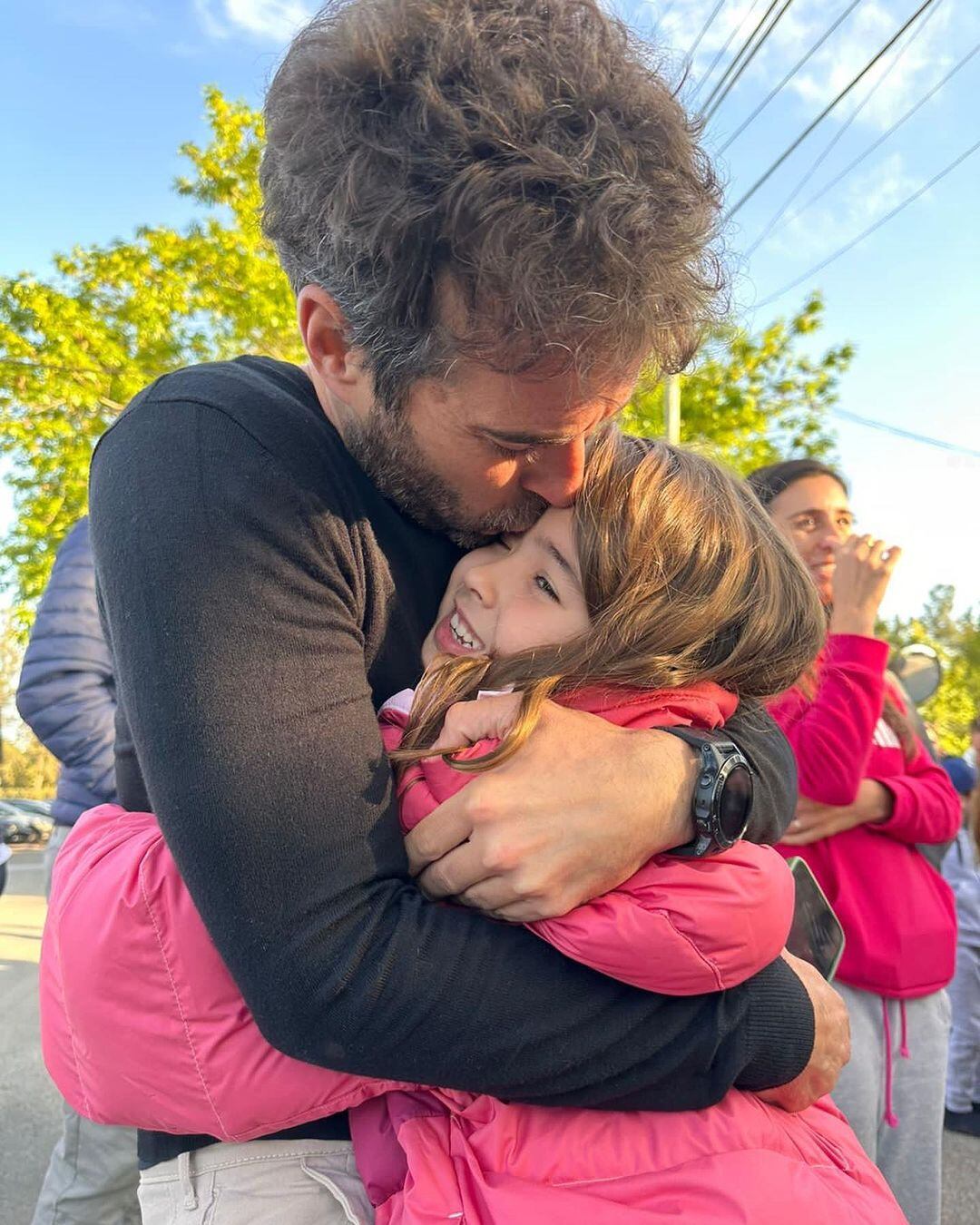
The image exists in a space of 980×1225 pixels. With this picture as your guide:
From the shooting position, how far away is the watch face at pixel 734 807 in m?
1.27

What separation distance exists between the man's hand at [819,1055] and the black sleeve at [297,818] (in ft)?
0.62

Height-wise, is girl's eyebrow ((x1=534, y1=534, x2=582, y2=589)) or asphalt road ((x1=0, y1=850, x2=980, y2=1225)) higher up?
girl's eyebrow ((x1=534, y1=534, x2=582, y2=589))

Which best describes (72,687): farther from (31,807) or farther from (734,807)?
(31,807)

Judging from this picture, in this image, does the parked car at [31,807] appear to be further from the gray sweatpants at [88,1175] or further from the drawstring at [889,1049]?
the drawstring at [889,1049]

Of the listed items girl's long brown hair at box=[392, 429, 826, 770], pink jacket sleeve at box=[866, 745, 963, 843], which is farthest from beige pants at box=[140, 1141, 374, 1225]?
pink jacket sleeve at box=[866, 745, 963, 843]

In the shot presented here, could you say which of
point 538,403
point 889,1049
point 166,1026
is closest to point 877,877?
point 889,1049

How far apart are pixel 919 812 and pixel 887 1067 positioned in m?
0.68

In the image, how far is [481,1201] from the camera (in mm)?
1176

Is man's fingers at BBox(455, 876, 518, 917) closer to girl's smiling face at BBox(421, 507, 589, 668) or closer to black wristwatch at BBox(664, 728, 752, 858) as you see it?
black wristwatch at BBox(664, 728, 752, 858)

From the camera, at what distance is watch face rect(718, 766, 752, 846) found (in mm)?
1266

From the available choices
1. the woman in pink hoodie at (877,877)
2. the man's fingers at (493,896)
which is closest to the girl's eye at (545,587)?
the man's fingers at (493,896)

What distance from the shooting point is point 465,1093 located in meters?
1.24

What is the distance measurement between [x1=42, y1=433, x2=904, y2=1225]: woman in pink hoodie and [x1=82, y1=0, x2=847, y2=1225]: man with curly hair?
0.05 m

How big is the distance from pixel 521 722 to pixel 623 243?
596mm
